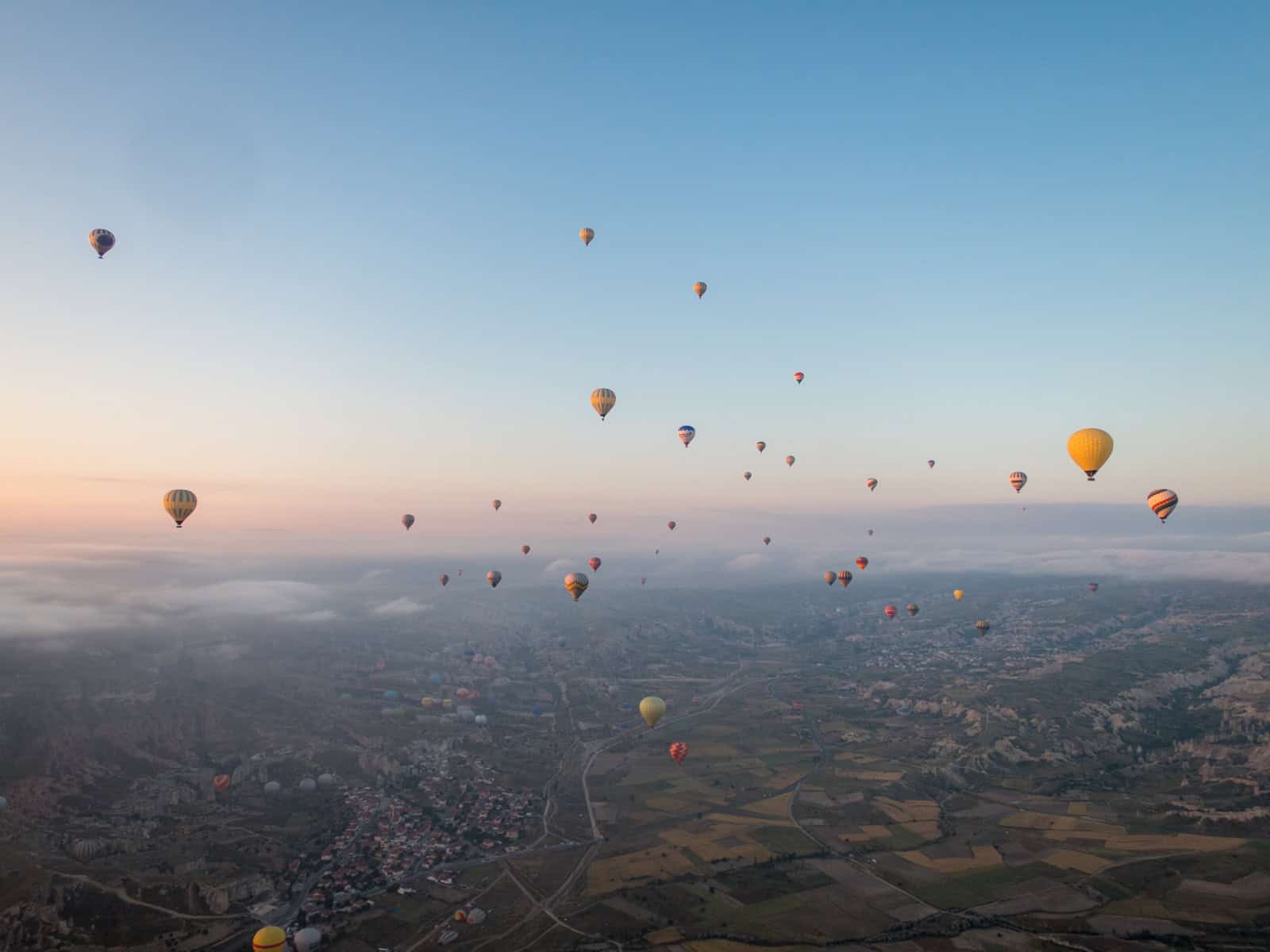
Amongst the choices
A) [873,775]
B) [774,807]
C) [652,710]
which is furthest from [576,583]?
[873,775]

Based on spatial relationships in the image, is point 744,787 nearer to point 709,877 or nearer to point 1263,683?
point 709,877

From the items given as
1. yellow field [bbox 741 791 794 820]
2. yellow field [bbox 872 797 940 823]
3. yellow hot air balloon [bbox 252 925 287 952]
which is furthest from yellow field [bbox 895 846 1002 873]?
yellow hot air balloon [bbox 252 925 287 952]

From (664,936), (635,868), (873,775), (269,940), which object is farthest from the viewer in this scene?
(873,775)

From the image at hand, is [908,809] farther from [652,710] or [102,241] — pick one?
[102,241]

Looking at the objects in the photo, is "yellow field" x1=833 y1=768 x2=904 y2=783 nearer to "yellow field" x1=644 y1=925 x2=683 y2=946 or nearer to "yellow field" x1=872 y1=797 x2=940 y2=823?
"yellow field" x1=872 y1=797 x2=940 y2=823

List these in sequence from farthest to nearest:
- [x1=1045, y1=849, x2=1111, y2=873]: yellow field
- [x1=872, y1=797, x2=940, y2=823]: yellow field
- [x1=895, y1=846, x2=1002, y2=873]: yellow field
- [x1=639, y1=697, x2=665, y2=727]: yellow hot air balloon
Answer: [x1=872, y1=797, x2=940, y2=823]: yellow field, [x1=639, y1=697, x2=665, y2=727]: yellow hot air balloon, [x1=895, y1=846, x2=1002, y2=873]: yellow field, [x1=1045, y1=849, x2=1111, y2=873]: yellow field

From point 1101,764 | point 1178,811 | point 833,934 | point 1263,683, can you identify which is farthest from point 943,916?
point 1263,683

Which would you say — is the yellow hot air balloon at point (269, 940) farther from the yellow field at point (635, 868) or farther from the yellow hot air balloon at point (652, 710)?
the yellow hot air balloon at point (652, 710)
